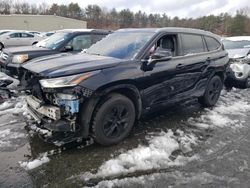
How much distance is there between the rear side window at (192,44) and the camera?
18.5 ft

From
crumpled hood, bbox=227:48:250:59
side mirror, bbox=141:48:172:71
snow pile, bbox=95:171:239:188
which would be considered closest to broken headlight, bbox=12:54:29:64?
side mirror, bbox=141:48:172:71

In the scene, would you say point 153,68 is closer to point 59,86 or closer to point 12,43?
point 59,86

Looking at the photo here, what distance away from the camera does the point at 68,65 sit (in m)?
4.23

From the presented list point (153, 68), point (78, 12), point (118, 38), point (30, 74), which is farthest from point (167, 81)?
point (78, 12)

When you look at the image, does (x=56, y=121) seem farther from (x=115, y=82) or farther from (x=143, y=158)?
(x=143, y=158)

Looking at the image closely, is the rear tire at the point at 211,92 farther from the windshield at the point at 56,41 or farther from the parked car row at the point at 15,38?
the parked car row at the point at 15,38

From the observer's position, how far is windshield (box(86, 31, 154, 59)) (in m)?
4.87

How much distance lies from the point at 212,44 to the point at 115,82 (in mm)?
3337

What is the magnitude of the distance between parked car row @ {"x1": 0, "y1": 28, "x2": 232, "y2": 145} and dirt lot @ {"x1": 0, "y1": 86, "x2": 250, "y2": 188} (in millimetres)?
285

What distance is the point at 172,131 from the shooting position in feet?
17.0

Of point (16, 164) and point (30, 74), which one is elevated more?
point (30, 74)

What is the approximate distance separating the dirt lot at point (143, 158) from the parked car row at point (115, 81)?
285 mm

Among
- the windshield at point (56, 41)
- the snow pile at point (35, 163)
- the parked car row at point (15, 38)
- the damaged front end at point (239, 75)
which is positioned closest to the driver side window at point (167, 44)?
the snow pile at point (35, 163)

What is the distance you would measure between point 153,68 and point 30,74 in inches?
76.7
